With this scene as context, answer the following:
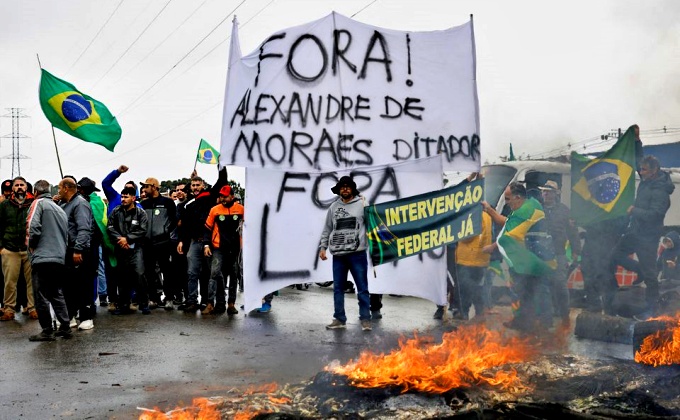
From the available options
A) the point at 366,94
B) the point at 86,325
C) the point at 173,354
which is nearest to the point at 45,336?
the point at 86,325

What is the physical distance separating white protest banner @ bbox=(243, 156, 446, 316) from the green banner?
745 millimetres

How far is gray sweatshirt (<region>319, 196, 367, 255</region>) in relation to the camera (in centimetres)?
933

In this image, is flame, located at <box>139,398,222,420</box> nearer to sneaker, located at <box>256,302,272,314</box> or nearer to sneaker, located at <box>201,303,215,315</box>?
sneaker, located at <box>201,303,215,315</box>

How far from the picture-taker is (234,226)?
37.5ft

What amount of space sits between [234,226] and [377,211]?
2.97 metres

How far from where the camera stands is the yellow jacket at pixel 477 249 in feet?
33.7

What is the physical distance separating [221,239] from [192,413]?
6.46m

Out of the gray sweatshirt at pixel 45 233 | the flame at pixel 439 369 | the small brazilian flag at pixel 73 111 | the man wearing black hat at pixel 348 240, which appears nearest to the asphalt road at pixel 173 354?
the man wearing black hat at pixel 348 240

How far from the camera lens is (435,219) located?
29.4ft

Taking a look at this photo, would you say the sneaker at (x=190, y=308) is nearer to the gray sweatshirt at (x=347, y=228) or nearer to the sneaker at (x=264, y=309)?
the sneaker at (x=264, y=309)

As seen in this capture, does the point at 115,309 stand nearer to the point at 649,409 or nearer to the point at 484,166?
the point at 484,166

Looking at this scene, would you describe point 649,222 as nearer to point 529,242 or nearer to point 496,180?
point 529,242

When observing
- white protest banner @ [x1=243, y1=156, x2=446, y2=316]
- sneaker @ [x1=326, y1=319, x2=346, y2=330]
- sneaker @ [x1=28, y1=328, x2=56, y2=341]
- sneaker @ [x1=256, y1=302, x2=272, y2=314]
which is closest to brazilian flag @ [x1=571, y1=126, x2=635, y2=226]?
white protest banner @ [x1=243, y1=156, x2=446, y2=316]

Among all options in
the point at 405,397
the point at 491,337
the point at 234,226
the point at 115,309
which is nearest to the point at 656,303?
the point at 491,337
